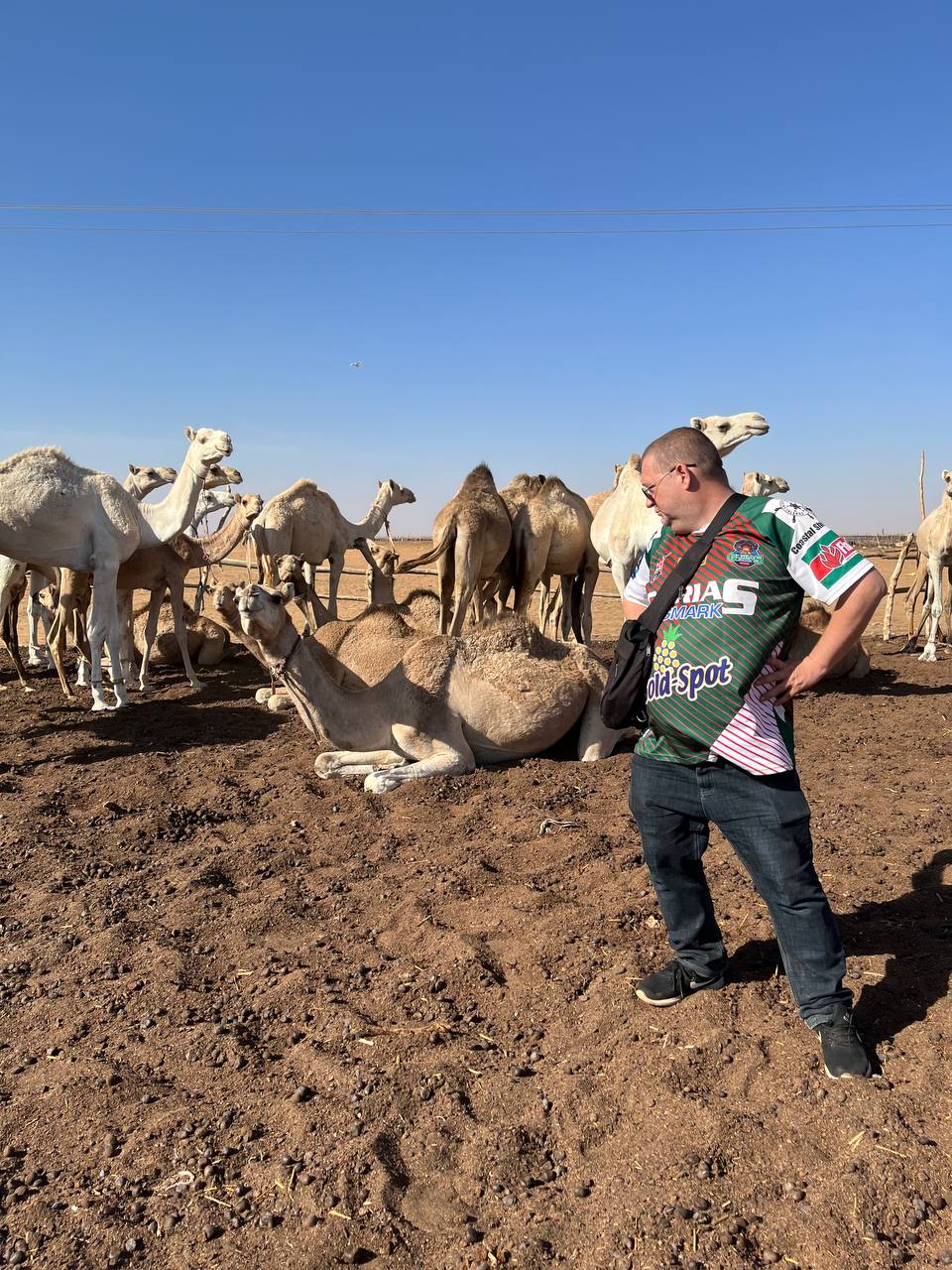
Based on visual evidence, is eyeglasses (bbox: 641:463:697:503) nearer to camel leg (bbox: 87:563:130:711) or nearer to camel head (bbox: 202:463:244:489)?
camel leg (bbox: 87:563:130:711)

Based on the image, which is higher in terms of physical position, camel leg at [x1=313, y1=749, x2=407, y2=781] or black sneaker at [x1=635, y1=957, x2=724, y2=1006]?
camel leg at [x1=313, y1=749, x2=407, y2=781]

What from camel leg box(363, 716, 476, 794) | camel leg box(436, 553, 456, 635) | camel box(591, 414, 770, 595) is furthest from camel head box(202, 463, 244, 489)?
camel leg box(363, 716, 476, 794)

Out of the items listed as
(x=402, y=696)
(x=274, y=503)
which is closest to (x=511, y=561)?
(x=274, y=503)

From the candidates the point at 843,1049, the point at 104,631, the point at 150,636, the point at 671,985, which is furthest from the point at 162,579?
the point at 843,1049

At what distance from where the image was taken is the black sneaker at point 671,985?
11.3 ft

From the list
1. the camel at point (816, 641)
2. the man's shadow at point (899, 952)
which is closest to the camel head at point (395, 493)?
the camel at point (816, 641)

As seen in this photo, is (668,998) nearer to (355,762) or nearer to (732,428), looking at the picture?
(355,762)

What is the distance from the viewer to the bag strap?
9.64 feet

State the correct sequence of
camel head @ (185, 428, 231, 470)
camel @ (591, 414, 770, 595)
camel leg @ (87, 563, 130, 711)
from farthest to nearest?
camel head @ (185, 428, 231, 470) < camel @ (591, 414, 770, 595) < camel leg @ (87, 563, 130, 711)

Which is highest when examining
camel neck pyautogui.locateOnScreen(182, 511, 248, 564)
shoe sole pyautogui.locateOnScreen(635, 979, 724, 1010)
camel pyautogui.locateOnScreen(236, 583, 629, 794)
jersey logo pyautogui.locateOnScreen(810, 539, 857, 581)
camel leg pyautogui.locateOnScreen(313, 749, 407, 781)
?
camel neck pyautogui.locateOnScreen(182, 511, 248, 564)

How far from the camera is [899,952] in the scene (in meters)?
3.71

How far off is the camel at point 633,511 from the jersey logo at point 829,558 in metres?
6.69

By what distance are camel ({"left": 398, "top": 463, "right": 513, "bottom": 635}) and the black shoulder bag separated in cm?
803

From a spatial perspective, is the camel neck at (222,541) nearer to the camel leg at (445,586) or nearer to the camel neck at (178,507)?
the camel neck at (178,507)
